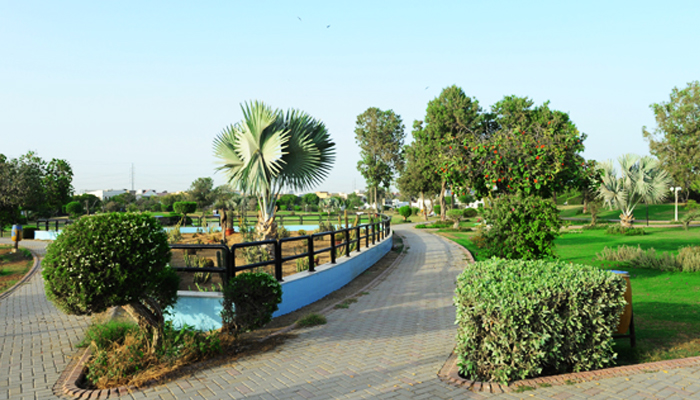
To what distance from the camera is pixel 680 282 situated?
9.38 m

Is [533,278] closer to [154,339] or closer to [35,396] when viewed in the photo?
[154,339]

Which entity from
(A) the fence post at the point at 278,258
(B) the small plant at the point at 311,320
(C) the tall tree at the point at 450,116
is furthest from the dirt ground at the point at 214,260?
(C) the tall tree at the point at 450,116

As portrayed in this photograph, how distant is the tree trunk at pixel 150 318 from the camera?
4895mm

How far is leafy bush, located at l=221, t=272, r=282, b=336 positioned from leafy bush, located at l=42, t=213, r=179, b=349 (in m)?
1.05

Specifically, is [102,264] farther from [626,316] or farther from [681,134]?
[681,134]

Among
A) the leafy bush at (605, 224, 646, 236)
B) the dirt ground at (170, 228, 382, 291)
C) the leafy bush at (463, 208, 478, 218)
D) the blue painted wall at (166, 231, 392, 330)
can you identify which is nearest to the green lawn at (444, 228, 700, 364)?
the blue painted wall at (166, 231, 392, 330)

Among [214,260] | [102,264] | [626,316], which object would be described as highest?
[102,264]

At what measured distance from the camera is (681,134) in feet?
129

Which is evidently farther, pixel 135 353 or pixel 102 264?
pixel 135 353

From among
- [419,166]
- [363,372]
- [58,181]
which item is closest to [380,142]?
[419,166]

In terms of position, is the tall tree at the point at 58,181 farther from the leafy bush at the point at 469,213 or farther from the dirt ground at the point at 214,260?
the leafy bush at the point at 469,213

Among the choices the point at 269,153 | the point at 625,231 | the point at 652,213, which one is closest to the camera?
the point at 269,153

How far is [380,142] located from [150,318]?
47.0 metres

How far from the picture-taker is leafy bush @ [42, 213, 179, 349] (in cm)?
432
